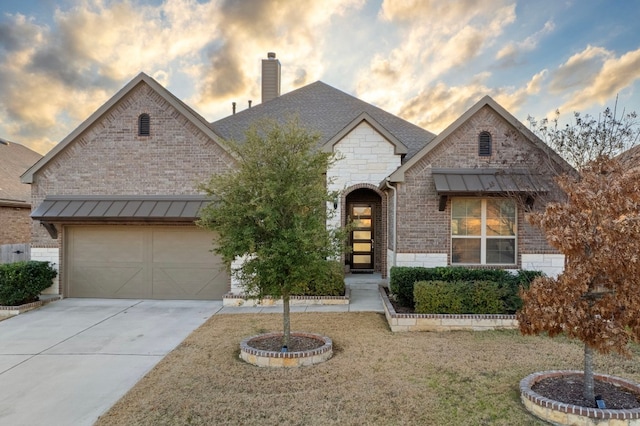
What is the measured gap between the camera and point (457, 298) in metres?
9.19

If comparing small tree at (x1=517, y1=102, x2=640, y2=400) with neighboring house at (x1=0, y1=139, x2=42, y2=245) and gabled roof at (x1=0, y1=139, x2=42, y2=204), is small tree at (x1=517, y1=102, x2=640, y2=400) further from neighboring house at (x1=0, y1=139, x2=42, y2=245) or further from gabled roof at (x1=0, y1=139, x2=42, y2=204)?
neighboring house at (x1=0, y1=139, x2=42, y2=245)

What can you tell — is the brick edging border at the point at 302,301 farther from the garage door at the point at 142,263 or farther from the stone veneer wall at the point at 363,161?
the stone veneer wall at the point at 363,161

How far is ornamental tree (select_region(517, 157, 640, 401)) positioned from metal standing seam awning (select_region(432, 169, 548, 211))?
18.2ft

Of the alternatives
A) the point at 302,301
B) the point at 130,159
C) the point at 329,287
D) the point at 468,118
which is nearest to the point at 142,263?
the point at 130,159

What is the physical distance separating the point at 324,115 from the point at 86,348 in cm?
1288

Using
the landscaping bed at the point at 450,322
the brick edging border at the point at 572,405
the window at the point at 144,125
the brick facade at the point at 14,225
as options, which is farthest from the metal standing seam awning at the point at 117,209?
the brick edging border at the point at 572,405

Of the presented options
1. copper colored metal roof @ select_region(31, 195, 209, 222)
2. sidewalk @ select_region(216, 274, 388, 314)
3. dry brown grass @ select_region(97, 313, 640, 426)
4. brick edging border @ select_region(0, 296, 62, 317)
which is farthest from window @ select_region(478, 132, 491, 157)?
brick edging border @ select_region(0, 296, 62, 317)

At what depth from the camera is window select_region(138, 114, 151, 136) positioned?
1266 cm

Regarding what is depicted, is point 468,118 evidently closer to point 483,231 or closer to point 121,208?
point 483,231

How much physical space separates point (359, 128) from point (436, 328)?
7.79 m

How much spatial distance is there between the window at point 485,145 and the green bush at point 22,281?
40.0 feet

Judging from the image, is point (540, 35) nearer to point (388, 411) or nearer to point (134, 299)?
point (388, 411)

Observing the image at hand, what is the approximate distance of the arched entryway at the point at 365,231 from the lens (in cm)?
1656

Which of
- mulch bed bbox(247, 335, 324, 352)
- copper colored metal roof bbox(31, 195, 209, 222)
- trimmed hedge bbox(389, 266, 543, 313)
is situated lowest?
mulch bed bbox(247, 335, 324, 352)
